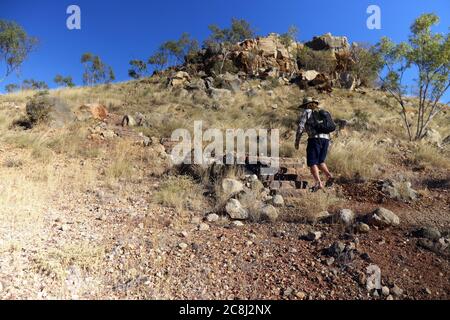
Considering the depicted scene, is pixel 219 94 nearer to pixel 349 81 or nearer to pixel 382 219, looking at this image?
pixel 349 81

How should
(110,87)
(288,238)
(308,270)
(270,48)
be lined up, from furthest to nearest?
(270,48) < (110,87) < (288,238) < (308,270)

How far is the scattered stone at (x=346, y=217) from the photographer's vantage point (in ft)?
15.3

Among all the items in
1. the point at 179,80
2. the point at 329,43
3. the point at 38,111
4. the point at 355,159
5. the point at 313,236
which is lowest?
the point at 313,236

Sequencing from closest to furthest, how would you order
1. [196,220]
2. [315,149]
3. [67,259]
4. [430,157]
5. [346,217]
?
1. [67,259]
2. [346,217]
3. [196,220]
4. [315,149]
5. [430,157]

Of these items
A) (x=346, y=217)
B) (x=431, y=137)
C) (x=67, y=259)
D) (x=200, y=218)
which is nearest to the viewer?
(x=67, y=259)

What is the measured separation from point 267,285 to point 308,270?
0.50m

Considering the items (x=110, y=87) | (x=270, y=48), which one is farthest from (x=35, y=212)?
(x=270, y=48)

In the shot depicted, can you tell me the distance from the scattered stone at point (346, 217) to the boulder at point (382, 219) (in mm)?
209

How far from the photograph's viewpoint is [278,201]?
5609 millimetres

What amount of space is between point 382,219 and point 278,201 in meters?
1.54

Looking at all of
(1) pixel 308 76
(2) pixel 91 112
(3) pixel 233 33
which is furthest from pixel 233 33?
(2) pixel 91 112

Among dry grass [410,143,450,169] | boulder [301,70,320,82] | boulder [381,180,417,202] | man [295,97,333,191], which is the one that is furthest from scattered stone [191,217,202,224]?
boulder [301,70,320,82]
